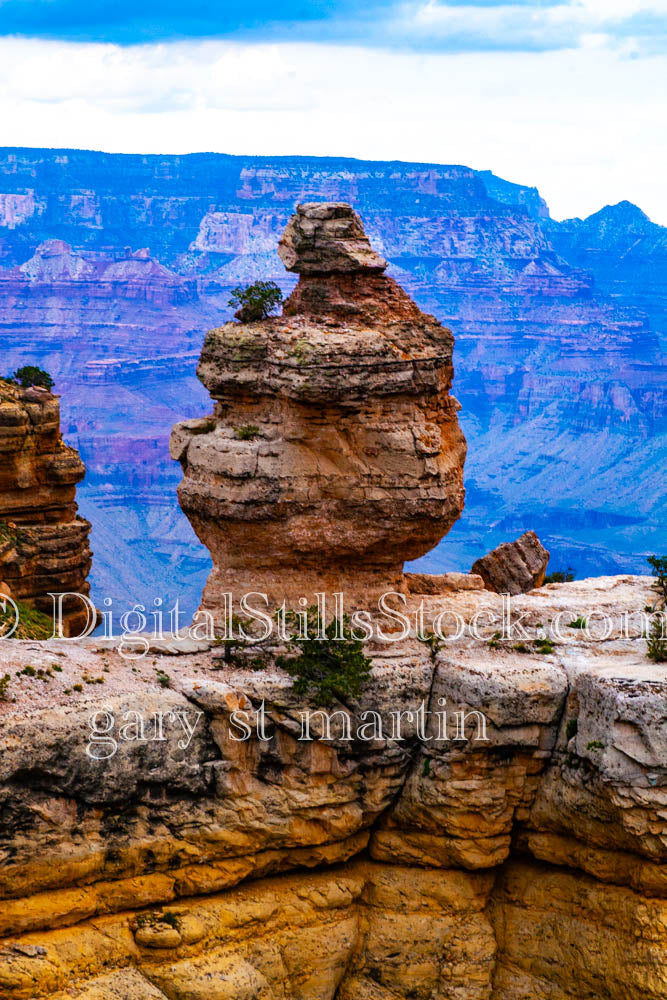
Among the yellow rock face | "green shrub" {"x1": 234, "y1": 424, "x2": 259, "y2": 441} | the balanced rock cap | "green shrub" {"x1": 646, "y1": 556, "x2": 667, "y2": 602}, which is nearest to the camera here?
the yellow rock face

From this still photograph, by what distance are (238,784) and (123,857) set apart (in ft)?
9.90

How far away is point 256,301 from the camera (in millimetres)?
34250

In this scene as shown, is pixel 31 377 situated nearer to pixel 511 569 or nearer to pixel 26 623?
pixel 26 623

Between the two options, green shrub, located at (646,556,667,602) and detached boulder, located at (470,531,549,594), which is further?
detached boulder, located at (470,531,549,594)

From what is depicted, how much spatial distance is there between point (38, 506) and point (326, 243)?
2042 cm

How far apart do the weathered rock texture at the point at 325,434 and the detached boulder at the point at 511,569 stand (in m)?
7.82

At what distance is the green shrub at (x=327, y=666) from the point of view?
3241cm

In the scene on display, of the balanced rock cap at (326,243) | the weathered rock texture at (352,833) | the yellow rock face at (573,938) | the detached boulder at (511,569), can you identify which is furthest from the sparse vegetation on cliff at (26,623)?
the yellow rock face at (573,938)

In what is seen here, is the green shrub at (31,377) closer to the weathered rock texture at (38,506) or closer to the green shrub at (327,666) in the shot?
the weathered rock texture at (38,506)

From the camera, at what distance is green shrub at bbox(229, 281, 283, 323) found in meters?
34.2

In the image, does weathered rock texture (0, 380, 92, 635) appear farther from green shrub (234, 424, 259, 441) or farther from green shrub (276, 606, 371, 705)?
green shrub (276, 606, 371, 705)

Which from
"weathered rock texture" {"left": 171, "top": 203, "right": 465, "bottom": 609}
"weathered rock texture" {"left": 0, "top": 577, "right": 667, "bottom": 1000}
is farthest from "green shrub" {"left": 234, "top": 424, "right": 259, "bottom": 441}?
"weathered rock texture" {"left": 0, "top": 577, "right": 667, "bottom": 1000}

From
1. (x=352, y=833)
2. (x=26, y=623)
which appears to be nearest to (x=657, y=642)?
(x=352, y=833)

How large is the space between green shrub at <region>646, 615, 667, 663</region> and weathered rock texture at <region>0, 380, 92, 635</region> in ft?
69.5
